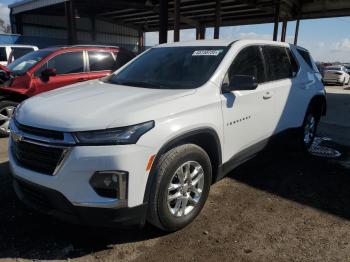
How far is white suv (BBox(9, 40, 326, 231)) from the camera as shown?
2.52 meters

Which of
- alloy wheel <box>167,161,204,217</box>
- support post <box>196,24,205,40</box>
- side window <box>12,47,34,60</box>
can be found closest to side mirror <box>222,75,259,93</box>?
alloy wheel <box>167,161,204,217</box>

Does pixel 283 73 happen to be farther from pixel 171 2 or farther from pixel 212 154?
pixel 171 2

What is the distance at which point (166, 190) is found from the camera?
9.32 ft

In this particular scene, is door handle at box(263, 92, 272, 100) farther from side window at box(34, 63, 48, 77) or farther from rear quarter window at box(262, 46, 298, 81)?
side window at box(34, 63, 48, 77)

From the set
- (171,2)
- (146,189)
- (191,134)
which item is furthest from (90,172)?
(171,2)

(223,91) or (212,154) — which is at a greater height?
(223,91)

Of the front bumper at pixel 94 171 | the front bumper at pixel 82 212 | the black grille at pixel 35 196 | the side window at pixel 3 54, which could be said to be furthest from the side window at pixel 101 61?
the side window at pixel 3 54

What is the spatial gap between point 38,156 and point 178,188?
1239 millimetres

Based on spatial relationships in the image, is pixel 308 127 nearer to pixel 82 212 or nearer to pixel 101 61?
pixel 82 212

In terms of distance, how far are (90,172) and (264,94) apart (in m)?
2.46

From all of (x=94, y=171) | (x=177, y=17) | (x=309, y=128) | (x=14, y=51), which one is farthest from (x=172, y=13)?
(x=94, y=171)

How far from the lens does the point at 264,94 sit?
13.4 feet

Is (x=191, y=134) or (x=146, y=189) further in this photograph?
(x=191, y=134)

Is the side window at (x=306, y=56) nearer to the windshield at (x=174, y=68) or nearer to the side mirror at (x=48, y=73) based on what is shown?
the windshield at (x=174, y=68)
